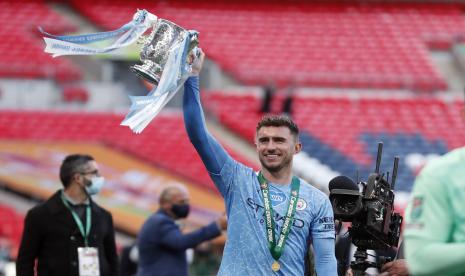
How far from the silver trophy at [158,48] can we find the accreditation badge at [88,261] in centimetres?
265

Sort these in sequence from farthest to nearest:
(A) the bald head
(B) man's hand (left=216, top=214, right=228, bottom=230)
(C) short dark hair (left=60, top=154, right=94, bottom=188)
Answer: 1. (A) the bald head
2. (B) man's hand (left=216, top=214, right=228, bottom=230)
3. (C) short dark hair (left=60, top=154, right=94, bottom=188)

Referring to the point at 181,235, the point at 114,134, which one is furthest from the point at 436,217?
the point at 114,134

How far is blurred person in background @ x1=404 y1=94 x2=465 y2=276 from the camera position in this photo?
2.90 metres

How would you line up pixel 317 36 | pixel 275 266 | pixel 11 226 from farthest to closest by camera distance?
1. pixel 317 36
2. pixel 11 226
3. pixel 275 266

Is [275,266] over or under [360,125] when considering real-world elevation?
under

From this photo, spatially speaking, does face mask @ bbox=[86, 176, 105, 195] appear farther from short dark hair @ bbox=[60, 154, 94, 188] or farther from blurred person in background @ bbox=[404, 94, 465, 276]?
blurred person in background @ bbox=[404, 94, 465, 276]

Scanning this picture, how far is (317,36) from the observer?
23.9 meters

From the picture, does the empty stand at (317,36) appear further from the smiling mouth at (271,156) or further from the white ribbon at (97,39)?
the smiling mouth at (271,156)

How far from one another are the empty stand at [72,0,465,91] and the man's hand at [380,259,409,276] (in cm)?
1668

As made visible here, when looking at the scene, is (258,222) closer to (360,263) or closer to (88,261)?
(360,263)

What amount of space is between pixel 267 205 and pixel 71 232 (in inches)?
102

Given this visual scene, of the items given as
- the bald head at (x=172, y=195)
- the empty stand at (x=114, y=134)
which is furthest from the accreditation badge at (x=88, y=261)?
the empty stand at (x=114, y=134)

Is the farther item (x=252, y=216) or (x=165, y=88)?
(x=252, y=216)

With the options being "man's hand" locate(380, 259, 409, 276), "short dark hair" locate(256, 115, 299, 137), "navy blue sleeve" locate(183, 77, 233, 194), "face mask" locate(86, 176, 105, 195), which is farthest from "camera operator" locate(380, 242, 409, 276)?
"face mask" locate(86, 176, 105, 195)
